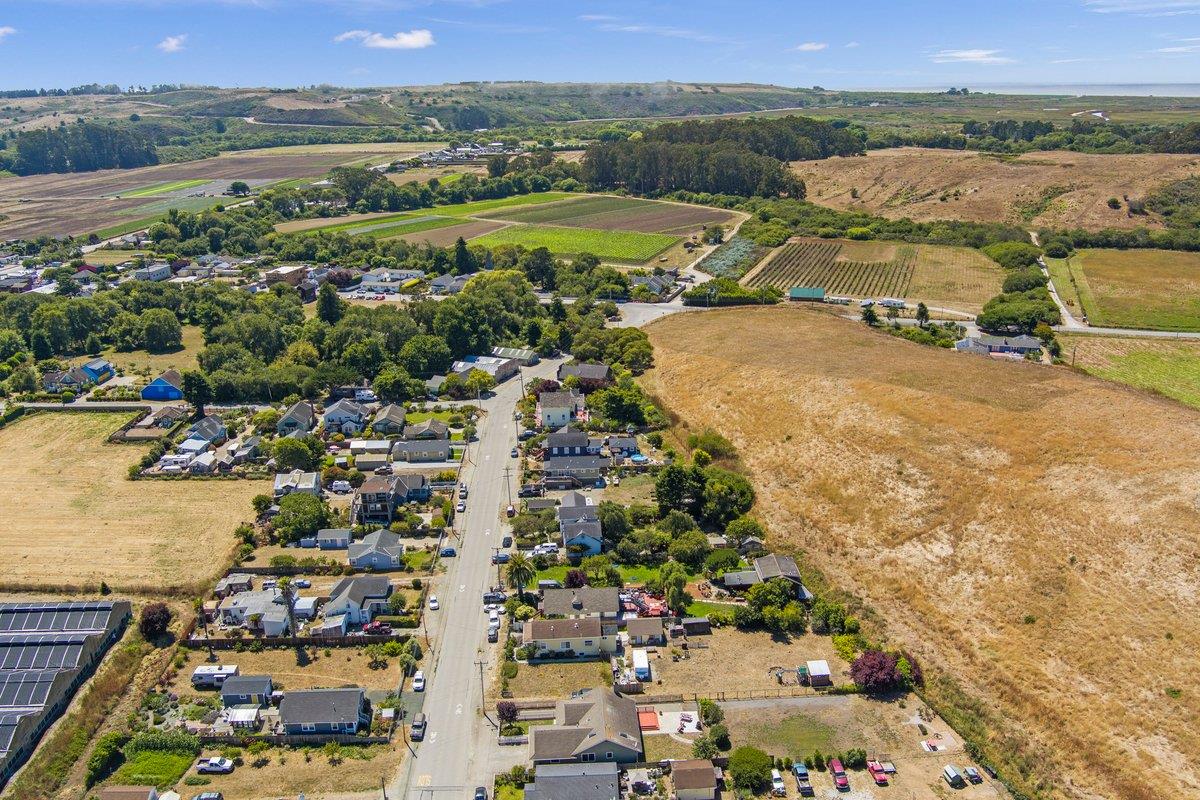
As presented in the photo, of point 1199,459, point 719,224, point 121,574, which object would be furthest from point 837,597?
point 719,224

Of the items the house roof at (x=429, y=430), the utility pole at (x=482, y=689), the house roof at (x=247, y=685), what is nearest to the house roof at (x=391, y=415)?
the house roof at (x=429, y=430)

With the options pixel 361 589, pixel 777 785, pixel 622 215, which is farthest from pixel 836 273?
pixel 777 785

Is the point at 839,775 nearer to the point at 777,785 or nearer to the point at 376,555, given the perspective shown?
the point at 777,785

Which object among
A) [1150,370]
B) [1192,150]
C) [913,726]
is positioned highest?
[1192,150]

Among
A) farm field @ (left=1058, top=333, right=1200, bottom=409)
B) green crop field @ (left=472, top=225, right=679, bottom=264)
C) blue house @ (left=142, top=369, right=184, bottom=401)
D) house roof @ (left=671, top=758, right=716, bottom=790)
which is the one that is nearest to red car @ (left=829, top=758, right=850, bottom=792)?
house roof @ (left=671, top=758, right=716, bottom=790)

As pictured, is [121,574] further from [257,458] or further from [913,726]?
[913,726]
